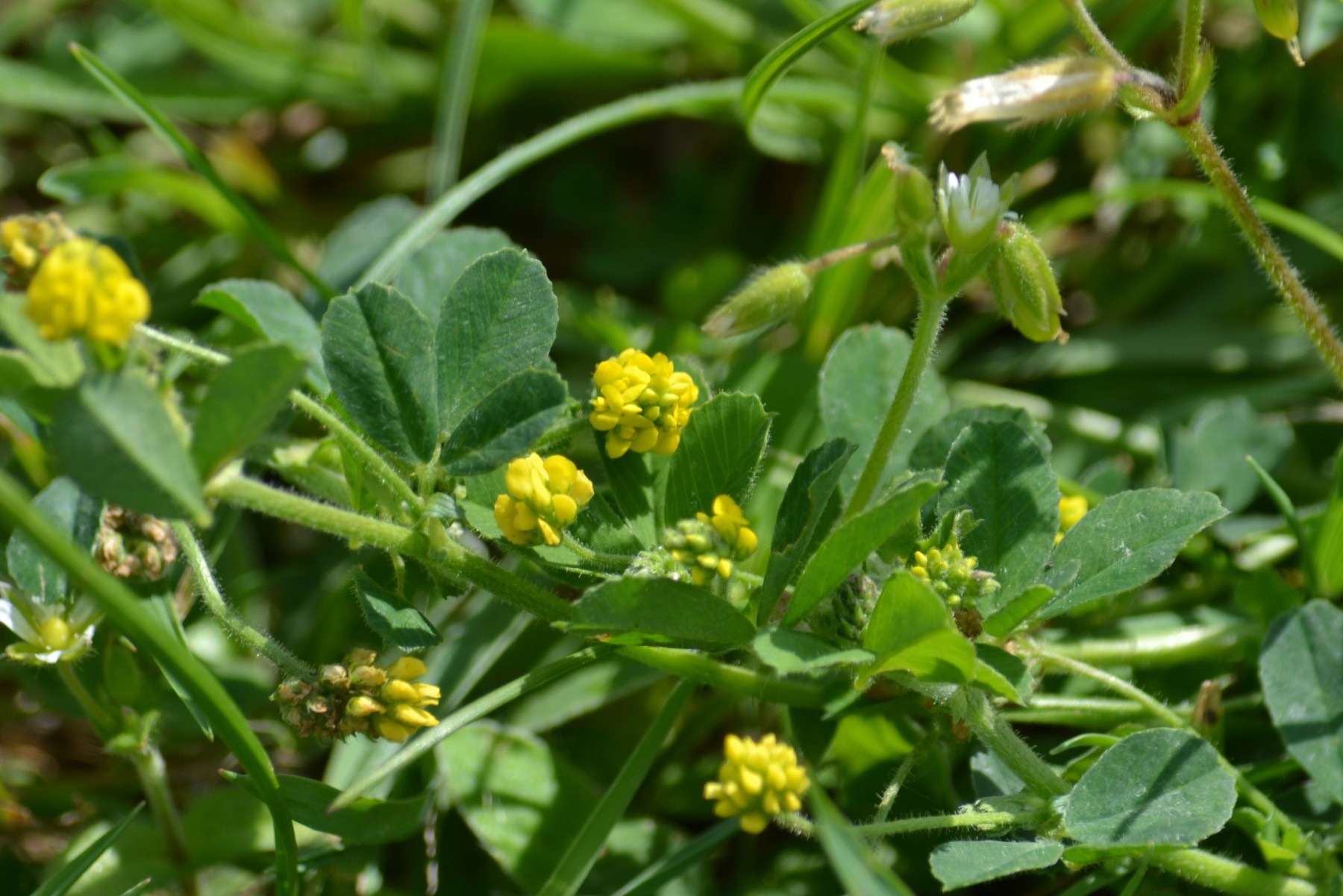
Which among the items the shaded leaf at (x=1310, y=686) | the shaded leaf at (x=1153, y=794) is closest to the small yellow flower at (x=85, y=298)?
the shaded leaf at (x=1153, y=794)

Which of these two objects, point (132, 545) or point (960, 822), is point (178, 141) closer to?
point (132, 545)

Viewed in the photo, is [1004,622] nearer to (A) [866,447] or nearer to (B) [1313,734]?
(A) [866,447]

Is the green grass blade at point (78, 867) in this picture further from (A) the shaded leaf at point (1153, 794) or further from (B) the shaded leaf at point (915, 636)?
(A) the shaded leaf at point (1153, 794)

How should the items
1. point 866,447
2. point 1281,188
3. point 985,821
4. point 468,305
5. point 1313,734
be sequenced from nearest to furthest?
1. point 985,821
2. point 468,305
3. point 1313,734
4. point 866,447
5. point 1281,188

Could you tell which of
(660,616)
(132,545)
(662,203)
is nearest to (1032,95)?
(660,616)

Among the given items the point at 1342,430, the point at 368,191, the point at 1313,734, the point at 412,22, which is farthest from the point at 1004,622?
the point at 412,22
